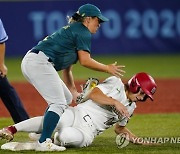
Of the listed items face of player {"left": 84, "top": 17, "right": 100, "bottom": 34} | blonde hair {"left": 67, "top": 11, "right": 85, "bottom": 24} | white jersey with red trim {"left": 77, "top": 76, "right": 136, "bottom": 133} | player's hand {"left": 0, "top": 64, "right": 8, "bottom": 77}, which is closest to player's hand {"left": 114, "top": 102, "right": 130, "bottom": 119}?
white jersey with red trim {"left": 77, "top": 76, "right": 136, "bottom": 133}

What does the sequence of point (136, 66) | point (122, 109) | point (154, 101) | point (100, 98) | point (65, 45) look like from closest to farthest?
point (122, 109), point (100, 98), point (65, 45), point (154, 101), point (136, 66)

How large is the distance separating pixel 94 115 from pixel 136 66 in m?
11.2

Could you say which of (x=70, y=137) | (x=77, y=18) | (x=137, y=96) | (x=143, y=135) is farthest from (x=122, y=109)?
(x=143, y=135)

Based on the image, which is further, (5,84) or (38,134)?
(5,84)

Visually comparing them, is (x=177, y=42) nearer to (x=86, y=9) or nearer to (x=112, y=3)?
(x=112, y=3)

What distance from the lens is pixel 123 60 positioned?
2028 cm

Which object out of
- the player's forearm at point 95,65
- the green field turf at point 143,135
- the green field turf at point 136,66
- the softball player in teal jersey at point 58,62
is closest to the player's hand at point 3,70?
the green field turf at point 143,135

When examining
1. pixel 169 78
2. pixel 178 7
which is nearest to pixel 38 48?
pixel 169 78

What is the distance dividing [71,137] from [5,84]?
6.20ft

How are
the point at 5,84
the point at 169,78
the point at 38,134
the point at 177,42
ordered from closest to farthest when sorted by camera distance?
1. the point at 38,134
2. the point at 5,84
3. the point at 169,78
4. the point at 177,42

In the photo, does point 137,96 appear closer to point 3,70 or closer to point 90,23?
point 90,23

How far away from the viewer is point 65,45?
7516mm

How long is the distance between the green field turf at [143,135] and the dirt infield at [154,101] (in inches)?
32.2

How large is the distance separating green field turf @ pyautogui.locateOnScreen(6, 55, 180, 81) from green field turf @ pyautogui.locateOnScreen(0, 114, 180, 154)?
5.92 meters
